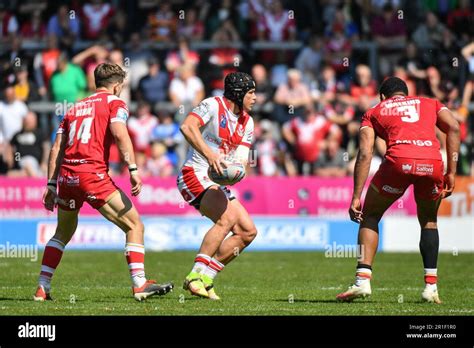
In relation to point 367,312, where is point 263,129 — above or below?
above

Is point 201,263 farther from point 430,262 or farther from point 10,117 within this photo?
point 10,117

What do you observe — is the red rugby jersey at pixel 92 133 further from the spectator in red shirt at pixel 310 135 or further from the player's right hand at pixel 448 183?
the spectator in red shirt at pixel 310 135

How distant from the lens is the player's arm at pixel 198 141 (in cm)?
1127

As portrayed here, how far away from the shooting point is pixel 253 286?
45.2ft

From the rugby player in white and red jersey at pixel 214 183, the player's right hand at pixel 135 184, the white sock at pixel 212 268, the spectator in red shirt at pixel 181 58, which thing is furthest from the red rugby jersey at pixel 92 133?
the spectator in red shirt at pixel 181 58

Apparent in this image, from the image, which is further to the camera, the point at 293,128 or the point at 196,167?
the point at 293,128

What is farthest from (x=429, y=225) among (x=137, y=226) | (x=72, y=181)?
(x=72, y=181)

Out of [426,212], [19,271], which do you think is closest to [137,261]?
[426,212]

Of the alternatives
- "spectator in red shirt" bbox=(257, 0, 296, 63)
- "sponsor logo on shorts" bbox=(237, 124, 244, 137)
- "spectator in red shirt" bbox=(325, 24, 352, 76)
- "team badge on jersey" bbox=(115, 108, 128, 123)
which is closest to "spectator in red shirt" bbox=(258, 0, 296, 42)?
"spectator in red shirt" bbox=(257, 0, 296, 63)

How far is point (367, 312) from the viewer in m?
10.5

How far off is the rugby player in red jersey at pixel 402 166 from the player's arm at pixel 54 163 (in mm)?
3015

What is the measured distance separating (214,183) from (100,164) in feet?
4.29
